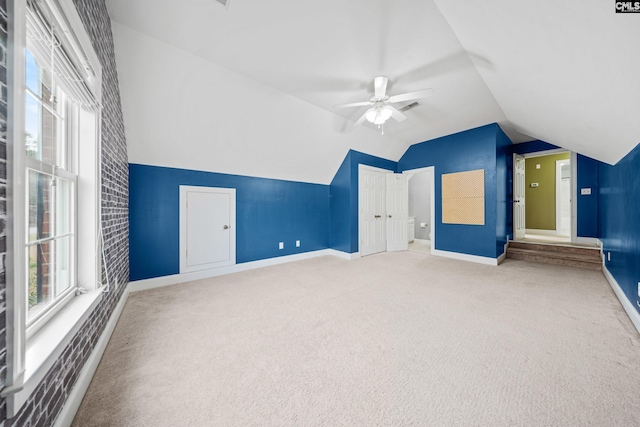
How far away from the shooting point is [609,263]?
10.7 feet

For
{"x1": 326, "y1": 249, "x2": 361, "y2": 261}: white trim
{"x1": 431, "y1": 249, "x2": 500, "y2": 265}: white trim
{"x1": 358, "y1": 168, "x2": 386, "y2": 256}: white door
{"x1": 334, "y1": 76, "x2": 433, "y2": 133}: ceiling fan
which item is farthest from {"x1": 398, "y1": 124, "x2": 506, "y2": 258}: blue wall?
{"x1": 334, "y1": 76, "x2": 433, "y2": 133}: ceiling fan

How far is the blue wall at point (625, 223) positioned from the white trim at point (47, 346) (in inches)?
161

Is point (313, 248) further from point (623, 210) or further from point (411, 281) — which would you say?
point (623, 210)

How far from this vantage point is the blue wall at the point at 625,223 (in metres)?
2.13

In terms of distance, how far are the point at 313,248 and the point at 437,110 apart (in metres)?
3.62

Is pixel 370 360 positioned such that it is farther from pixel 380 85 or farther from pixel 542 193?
pixel 542 193

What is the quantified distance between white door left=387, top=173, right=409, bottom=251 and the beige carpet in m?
2.72

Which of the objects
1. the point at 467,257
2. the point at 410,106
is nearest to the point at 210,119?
the point at 410,106

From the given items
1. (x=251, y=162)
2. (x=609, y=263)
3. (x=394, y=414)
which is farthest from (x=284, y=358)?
(x=609, y=263)

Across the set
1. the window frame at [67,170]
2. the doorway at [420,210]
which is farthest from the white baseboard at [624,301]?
the window frame at [67,170]

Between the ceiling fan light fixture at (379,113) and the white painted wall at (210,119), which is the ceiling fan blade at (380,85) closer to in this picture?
the ceiling fan light fixture at (379,113)

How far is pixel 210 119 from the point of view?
2.98m

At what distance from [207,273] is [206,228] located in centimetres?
72

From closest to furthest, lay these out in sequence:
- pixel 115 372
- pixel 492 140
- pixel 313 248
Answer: pixel 115 372 < pixel 492 140 < pixel 313 248
